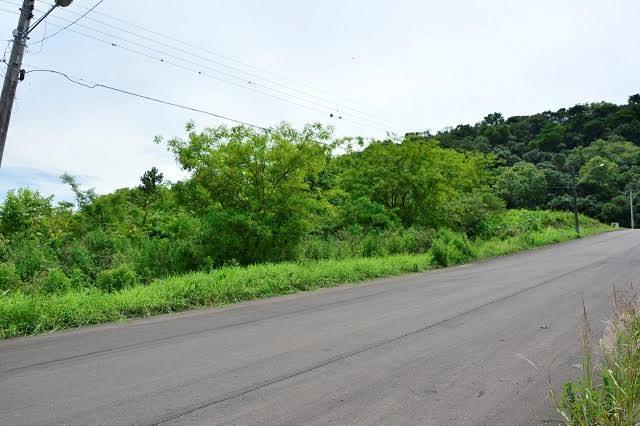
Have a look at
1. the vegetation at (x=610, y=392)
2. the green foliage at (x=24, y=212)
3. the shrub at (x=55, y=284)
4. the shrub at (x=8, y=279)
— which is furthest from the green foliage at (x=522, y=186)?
the vegetation at (x=610, y=392)

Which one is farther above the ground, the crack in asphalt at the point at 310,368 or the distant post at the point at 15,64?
the distant post at the point at 15,64

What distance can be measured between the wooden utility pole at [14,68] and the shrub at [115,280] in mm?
3677

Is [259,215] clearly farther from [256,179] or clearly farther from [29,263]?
[29,263]

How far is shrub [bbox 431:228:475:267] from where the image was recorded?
19422 millimetres

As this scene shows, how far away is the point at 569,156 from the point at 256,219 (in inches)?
3354

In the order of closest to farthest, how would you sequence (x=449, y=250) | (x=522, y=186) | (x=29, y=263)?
1. (x=29, y=263)
2. (x=449, y=250)
3. (x=522, y=186)

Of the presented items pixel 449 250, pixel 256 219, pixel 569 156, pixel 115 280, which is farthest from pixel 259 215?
pixel 569 156

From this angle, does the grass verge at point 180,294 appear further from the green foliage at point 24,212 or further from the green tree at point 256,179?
the green foliage at point 24,212

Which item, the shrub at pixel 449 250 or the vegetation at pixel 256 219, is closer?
the vegetation at pixel 256 219

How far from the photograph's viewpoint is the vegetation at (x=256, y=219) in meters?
13.5

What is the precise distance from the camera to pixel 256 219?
14883 mm

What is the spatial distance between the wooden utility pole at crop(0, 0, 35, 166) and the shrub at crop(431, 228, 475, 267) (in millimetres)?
15352

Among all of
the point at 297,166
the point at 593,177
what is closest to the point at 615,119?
the point at 593,177

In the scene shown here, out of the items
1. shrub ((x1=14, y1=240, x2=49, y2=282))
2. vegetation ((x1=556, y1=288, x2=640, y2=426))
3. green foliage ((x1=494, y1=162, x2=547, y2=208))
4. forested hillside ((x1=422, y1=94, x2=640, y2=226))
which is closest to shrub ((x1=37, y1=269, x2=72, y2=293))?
shrub ((x1=14, y1=240, x2=49, y2=282))
